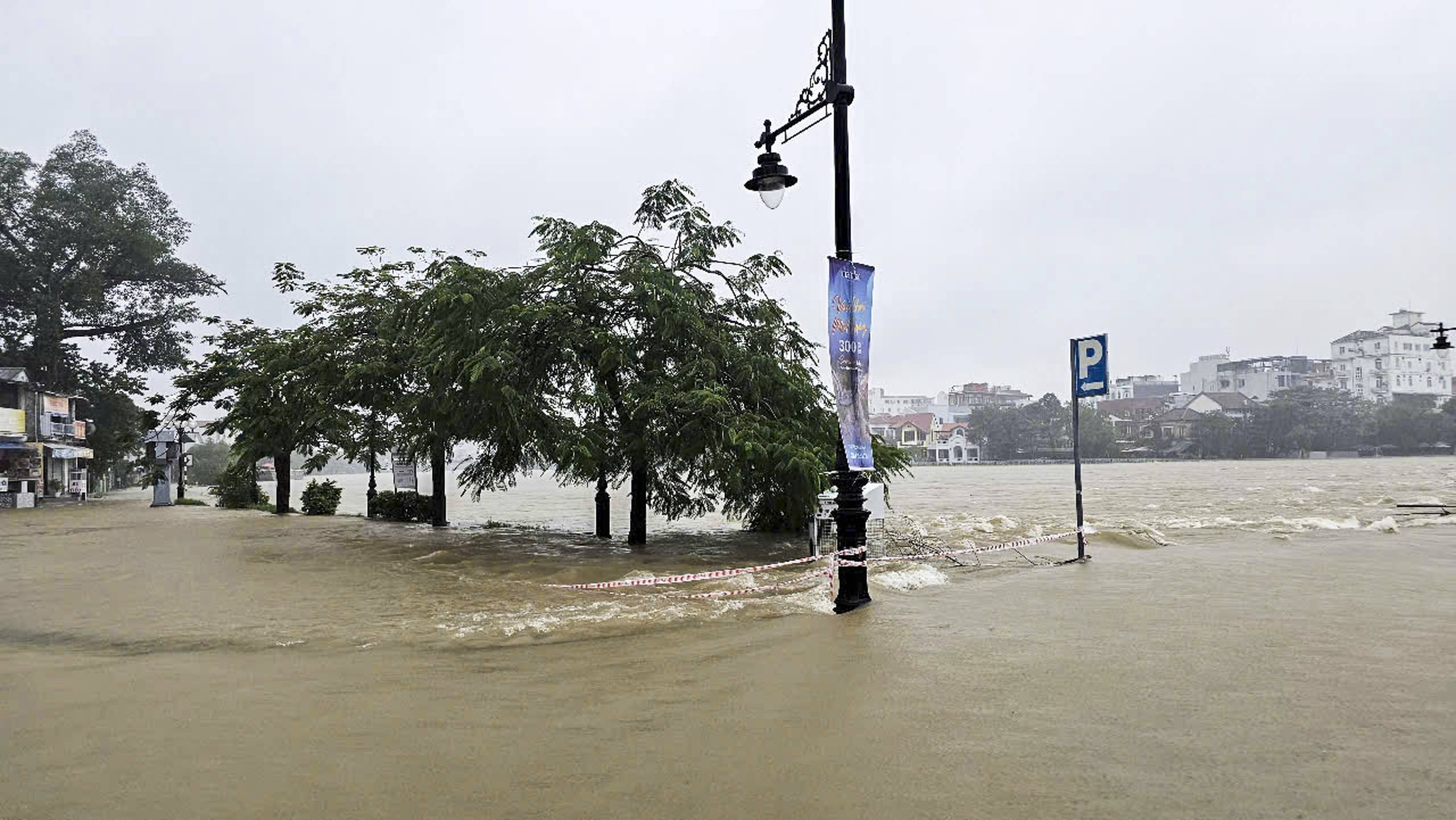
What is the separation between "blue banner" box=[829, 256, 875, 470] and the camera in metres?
8.45

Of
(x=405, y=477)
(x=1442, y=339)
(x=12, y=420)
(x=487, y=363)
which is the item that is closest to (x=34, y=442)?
(x=12, y=420)

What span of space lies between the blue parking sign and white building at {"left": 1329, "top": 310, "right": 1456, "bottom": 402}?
16223cm

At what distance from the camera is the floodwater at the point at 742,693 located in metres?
4.05

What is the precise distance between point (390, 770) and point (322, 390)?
1950 cm

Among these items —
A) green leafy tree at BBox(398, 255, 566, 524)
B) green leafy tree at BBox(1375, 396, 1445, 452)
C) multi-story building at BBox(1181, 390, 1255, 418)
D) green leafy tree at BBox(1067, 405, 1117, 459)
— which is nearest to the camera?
green leafy tree at BBox(398, 255, 566, 524)

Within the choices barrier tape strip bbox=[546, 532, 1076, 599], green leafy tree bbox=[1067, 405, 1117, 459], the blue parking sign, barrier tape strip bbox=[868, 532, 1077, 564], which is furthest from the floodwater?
green leafy tree bbox=[1067, 405, 1117, 459]

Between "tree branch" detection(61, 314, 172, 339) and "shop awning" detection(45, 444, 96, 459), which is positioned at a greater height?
"tree branch" detection(61, 314, 172, 339)

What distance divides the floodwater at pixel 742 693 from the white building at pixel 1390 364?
6599 inches

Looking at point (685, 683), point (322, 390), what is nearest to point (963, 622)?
point (685, 683)

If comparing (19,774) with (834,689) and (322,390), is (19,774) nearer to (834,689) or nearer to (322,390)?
(834,689)

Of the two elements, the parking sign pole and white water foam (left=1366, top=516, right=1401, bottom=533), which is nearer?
the parking sign pole

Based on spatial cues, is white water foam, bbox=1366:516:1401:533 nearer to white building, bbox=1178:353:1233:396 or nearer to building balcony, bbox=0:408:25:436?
building balcony, bbox=0:408:25:436

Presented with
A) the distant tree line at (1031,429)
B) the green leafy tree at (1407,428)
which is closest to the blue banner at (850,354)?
the distant tree line at (1031,429)

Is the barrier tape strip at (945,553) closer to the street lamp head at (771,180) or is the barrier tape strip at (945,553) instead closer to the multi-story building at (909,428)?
the street lamp head at (771,180)
